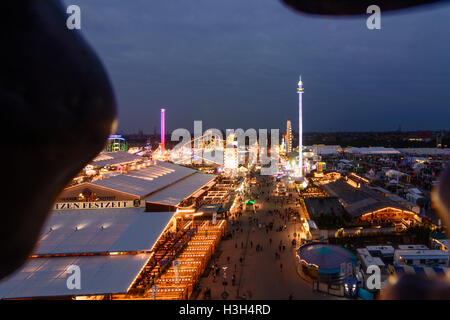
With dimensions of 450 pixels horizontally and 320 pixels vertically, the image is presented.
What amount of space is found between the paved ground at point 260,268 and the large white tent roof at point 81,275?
8.32 feet

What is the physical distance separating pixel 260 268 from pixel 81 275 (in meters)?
6.01

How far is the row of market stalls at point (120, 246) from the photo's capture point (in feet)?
22.1

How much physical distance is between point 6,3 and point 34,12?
0.13 feet

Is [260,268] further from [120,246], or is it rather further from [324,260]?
Answer: [120,246]

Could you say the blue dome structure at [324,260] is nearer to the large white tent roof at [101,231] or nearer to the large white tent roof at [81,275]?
the large white tent roof at [101,231]

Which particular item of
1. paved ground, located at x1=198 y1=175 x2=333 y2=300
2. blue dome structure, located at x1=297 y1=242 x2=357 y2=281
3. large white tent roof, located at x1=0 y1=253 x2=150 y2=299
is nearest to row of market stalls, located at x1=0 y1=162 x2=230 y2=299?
large white tent roof, located at x1=0 y1=253 x2=150 y2=299

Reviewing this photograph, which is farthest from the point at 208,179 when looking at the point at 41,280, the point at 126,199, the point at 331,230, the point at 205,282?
the point at 41,280

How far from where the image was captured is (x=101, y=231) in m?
9.96

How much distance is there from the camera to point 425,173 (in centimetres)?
3077

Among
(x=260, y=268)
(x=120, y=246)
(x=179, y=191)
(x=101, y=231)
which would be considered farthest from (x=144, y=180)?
(x=260, y=268)

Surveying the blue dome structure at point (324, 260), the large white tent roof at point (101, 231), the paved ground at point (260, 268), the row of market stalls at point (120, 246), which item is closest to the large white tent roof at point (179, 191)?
the row of market stalls at point (120, 246)

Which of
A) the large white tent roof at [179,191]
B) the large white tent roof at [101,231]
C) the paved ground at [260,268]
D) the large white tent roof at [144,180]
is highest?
the large white tent roof at [144,180]

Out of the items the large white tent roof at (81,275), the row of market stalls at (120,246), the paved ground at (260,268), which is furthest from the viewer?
the paved ground at (260,268)
